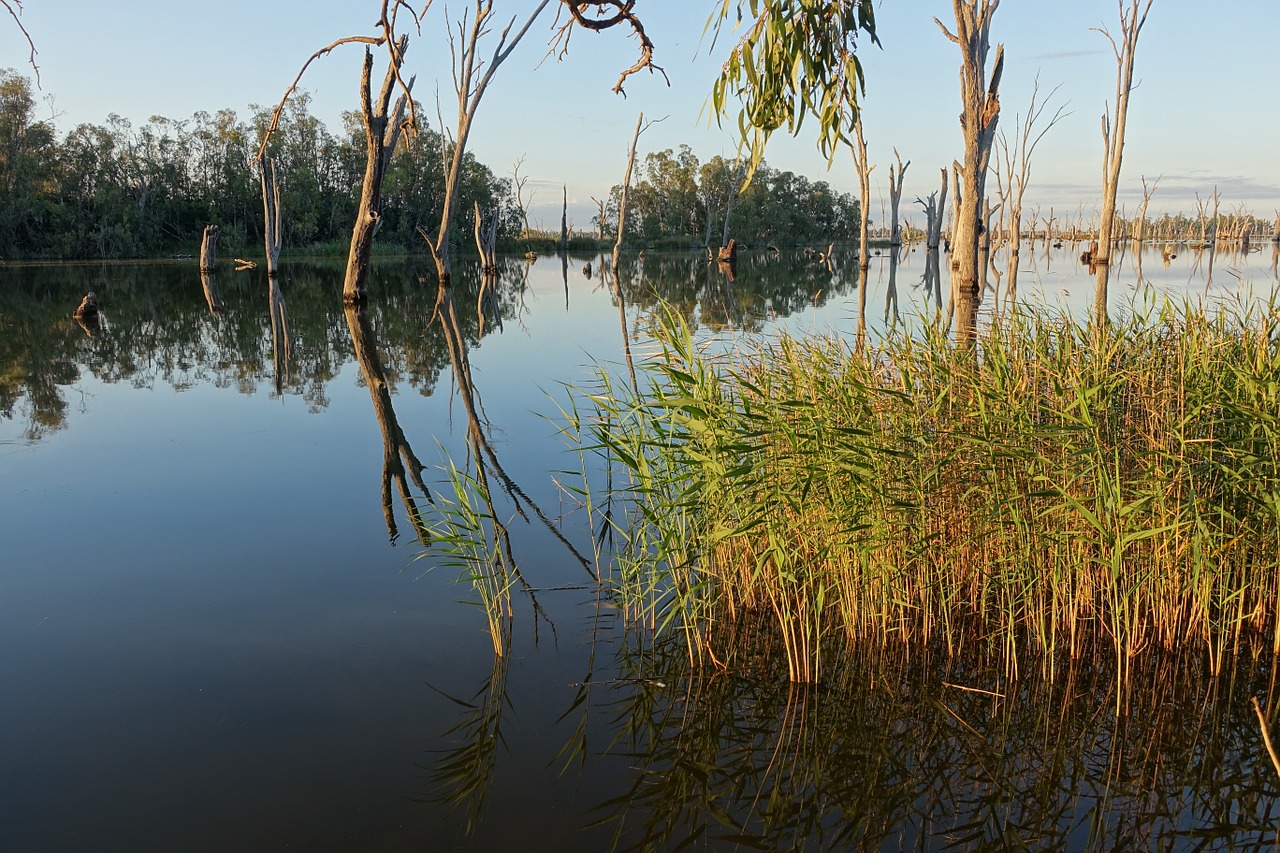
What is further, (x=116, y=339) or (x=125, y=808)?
(x=116, y=339)

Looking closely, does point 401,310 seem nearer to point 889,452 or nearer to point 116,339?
point 116,339

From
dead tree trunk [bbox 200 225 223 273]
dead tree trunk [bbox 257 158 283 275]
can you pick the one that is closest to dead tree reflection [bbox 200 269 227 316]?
dead tree trunk [bbox 200 225 223 273]

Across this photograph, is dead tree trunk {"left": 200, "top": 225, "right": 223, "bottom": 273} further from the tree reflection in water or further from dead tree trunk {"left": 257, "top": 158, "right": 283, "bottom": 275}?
the tree reflection in water

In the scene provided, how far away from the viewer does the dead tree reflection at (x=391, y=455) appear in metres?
6.06

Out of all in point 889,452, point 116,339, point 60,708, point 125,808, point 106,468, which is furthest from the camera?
point 116,339

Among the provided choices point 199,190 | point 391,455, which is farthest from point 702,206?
point 391,455

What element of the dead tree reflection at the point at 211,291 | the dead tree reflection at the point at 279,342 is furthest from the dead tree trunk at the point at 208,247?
the dead tree reflection at the point at 279,342

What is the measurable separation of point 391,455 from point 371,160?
43.1ft

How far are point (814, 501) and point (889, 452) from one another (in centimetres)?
42

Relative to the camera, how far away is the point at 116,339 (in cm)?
1541

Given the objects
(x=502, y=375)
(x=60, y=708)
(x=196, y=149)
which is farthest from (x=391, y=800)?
(x=196, y=149)

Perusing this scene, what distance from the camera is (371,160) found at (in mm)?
18844

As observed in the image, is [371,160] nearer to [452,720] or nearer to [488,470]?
[488,470]

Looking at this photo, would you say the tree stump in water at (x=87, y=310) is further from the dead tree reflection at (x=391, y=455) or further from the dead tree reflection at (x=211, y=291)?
the dead tree reflection at (x=391, y=455)
